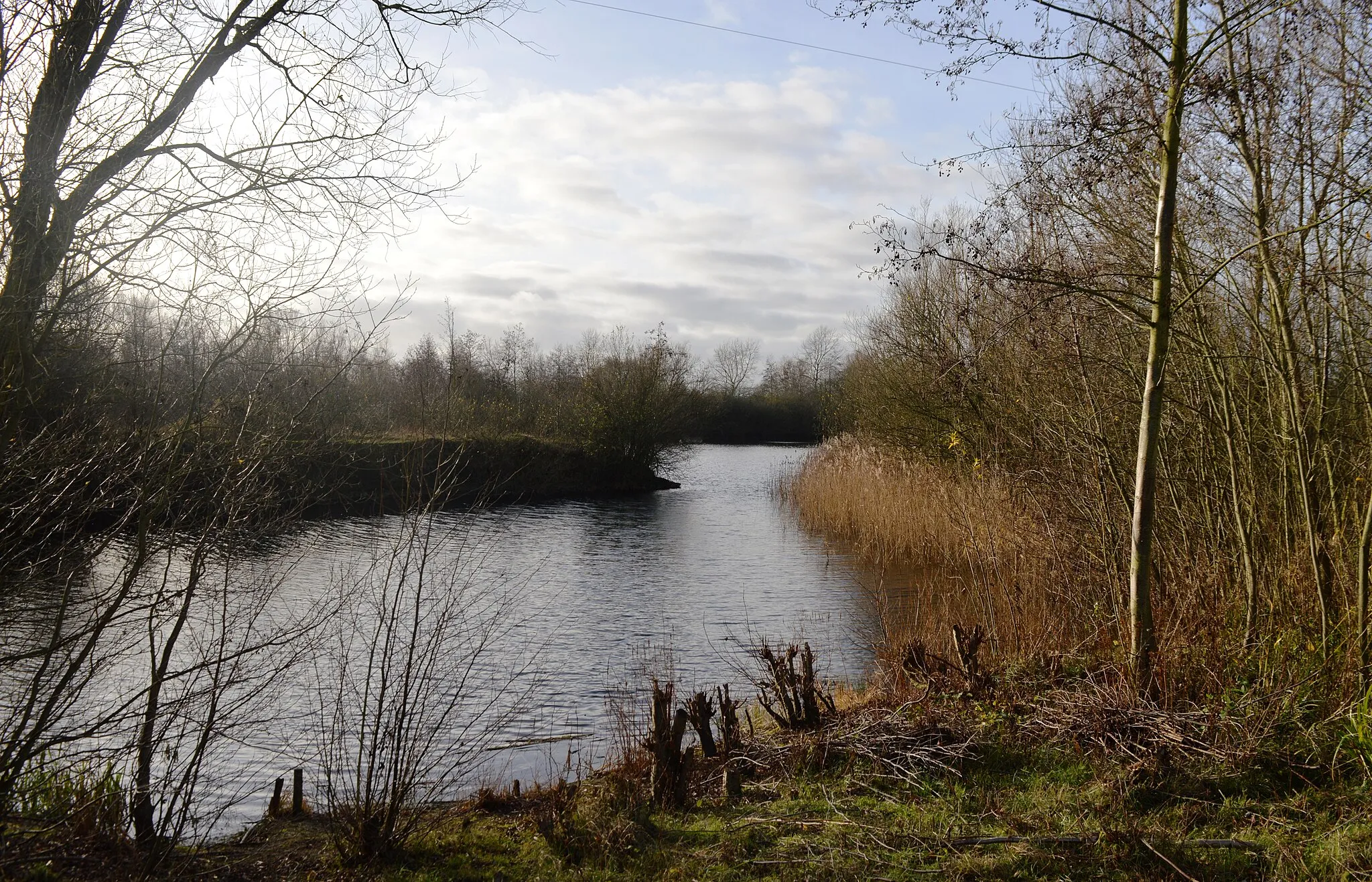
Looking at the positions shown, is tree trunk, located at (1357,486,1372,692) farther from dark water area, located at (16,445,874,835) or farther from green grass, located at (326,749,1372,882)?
dark water area, located at (16,445,874,835)

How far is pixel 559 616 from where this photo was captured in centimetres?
1159

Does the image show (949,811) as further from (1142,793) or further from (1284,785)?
(1284,785)

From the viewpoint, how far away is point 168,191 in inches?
199

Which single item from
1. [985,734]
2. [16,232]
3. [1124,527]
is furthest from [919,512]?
[16,232]

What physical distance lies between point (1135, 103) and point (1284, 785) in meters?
3.45

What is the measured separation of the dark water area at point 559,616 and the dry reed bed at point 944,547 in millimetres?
695

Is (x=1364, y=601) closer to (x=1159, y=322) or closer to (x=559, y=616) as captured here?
(x=1159, y=322)

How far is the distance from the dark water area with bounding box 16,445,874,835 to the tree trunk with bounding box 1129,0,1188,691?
2939 millimetres

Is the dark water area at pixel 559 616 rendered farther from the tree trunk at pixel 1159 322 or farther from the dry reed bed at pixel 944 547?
the tree trunk at pixel 1159 322

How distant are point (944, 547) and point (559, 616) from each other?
5572mm

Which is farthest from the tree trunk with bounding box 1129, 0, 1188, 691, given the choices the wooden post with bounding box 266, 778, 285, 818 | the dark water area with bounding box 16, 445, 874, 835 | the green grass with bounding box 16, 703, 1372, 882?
the wooden post with bounding box 266, 778, 285, 818

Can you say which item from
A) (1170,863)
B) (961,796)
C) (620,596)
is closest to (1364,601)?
(1170,863)

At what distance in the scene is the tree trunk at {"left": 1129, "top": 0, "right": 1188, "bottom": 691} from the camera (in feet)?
15.0

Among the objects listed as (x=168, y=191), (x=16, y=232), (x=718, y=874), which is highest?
(x=168, y=191)
